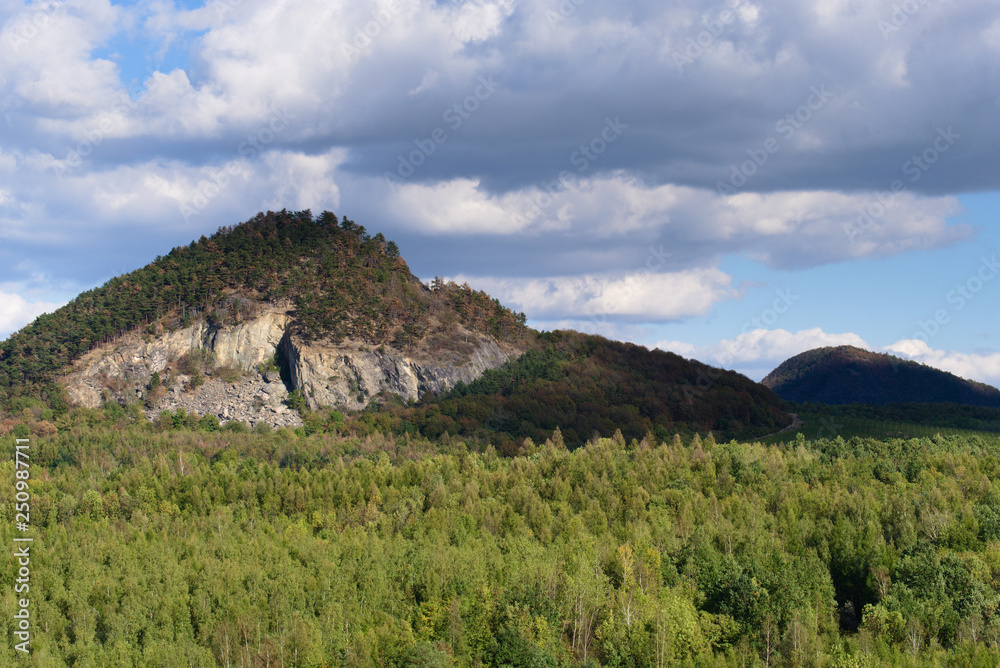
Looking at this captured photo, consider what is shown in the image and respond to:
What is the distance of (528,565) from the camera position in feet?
357

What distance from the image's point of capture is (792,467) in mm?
168875

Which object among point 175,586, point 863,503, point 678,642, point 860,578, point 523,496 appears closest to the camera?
point 678,642

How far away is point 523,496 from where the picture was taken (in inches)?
5758

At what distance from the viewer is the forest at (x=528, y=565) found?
90438mm

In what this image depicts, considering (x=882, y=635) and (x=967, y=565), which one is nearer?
(x=882, y=635)

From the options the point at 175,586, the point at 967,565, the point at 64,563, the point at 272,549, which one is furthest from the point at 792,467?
the point at 64,563

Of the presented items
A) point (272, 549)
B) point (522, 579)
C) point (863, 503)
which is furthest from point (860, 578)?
point (272, 549)

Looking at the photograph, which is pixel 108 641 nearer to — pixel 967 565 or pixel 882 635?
pixel 882 635

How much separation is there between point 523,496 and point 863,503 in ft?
171

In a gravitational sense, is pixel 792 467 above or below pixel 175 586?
above

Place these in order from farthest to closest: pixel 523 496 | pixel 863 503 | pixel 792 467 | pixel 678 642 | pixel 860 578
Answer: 1. pixel 792 467
2. pixel 523 496
3. pixel 863 503
4. pixel 860 578
5. pixel 678 642

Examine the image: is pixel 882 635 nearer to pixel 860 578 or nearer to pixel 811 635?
pixel 811 635

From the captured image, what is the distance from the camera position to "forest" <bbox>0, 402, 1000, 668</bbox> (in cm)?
9044

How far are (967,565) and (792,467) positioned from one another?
6478cm
